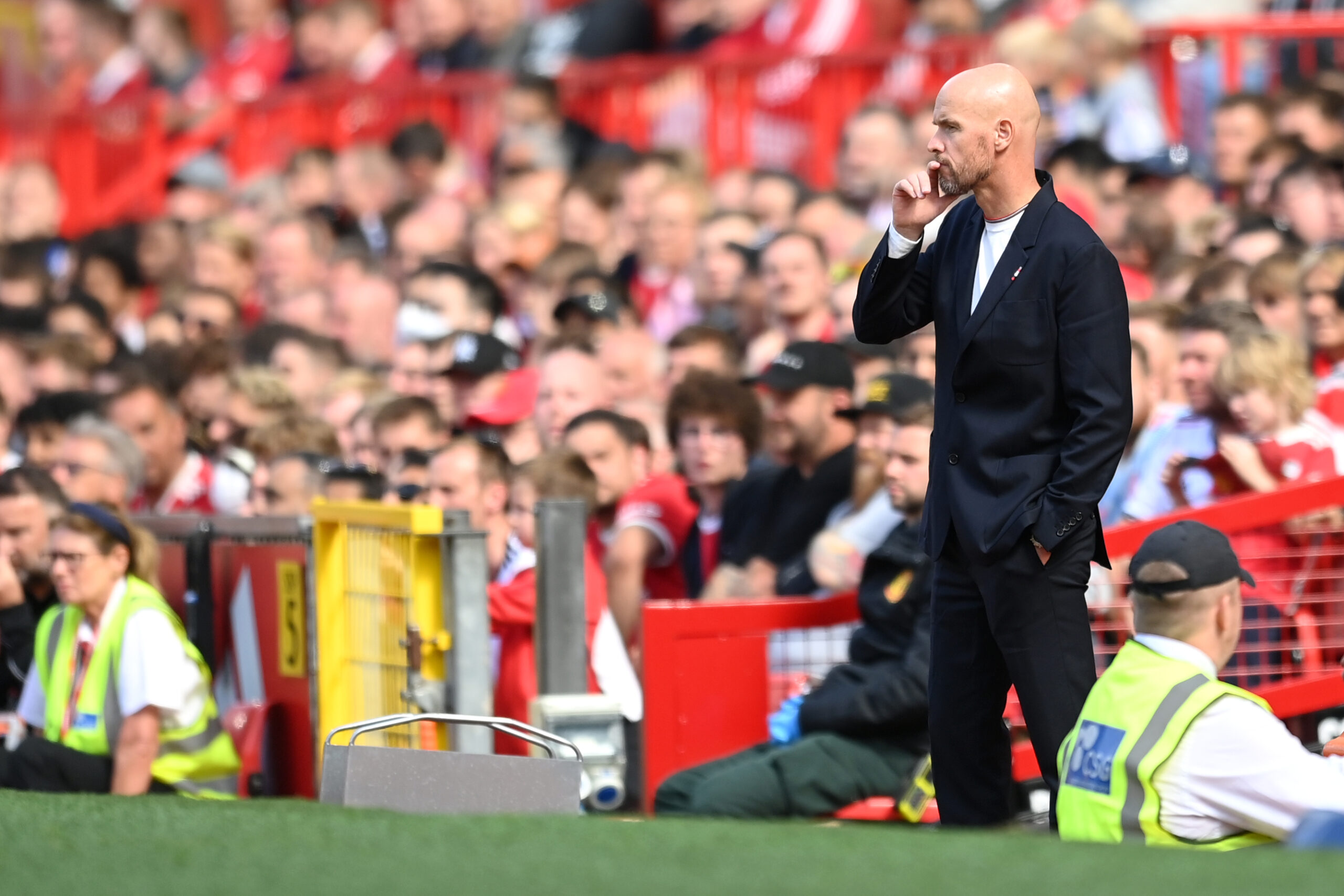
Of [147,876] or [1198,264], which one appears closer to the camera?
[147,876]

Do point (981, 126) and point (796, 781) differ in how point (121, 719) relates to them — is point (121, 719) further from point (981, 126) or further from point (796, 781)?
point (981, 126)

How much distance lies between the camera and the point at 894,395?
7.14 meters

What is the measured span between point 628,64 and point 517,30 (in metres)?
2.75

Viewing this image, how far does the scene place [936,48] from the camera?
1197 cm

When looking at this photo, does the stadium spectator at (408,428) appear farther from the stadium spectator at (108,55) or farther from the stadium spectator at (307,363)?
the stadium spectator at (108,55)

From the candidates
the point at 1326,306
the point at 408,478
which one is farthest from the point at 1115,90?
the point at 408,478

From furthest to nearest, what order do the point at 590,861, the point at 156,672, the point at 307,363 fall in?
the point at 307,363
the point at 156,672
the point at 590,861

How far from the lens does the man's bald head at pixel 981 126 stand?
487cm

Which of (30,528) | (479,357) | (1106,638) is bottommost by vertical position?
(1106,638)

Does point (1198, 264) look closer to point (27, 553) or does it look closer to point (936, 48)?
point (936, 48)

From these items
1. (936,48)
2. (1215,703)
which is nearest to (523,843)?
(1215,703)

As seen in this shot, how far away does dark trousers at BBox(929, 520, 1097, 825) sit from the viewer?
16.0ft

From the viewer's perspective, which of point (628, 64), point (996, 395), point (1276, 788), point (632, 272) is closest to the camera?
point (1276, 788)

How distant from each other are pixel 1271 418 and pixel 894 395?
1281 millimetres
